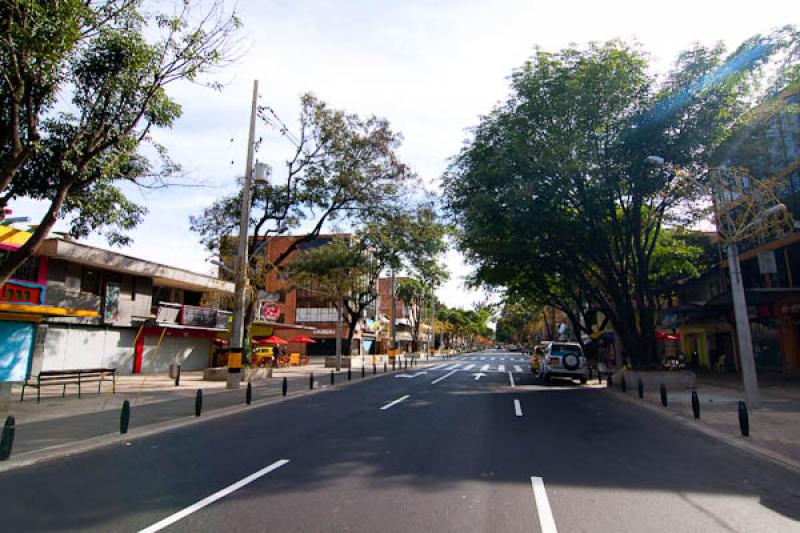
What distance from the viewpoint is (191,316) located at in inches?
1182

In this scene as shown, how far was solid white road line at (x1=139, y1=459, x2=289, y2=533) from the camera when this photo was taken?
5.05m

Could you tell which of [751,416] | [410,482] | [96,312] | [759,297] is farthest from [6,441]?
[759,297]

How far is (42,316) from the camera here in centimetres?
2019

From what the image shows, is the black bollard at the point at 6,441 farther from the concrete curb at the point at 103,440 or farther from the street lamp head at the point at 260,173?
the street lamp head at the point at 260,173

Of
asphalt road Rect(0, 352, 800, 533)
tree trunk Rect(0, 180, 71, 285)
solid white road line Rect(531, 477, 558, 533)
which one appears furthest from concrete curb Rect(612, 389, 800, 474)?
tree trunk Rect(0, 180, 71, 285)

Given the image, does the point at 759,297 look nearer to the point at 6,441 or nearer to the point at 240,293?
the point at 240,293

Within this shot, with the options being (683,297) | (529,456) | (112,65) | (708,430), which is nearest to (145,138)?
(112,65)

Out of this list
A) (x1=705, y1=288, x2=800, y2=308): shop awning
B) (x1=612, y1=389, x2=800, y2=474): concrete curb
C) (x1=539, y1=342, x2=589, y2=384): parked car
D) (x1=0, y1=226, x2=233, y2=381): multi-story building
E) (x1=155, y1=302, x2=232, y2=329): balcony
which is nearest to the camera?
(x1=612, y1=389, x2=800, y2=474): concrete curb

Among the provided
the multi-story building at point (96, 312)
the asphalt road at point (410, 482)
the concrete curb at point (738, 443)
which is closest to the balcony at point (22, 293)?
the multi-story building at point (96, 312)

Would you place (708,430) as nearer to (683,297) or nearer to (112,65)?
(112,65)

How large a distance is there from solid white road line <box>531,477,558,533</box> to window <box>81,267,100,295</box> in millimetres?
25533

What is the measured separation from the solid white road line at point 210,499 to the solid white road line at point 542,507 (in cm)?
379

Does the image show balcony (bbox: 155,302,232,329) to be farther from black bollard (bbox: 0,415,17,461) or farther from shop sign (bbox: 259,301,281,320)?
black bollard (bbox: 0,415,17,461)

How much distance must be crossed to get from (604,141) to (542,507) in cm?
1666
